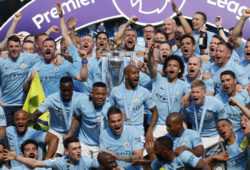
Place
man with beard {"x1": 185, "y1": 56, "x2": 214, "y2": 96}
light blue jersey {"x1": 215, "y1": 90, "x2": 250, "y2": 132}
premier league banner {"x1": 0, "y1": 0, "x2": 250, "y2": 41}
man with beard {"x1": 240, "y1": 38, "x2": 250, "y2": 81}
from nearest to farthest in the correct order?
light blue jersey {"x1": 215, "y1": 90, "x2": 250, "y2": 132}
man with beard {"x1": 185, "y1": 56, "x2": 214, "y2": 96}
man with beard {"x1": 240, "y1": 38, "x2": 250, "y2": 81}
premier league banner {"x1": 0, "y1": 0, "x2": 250, "y2": 41}

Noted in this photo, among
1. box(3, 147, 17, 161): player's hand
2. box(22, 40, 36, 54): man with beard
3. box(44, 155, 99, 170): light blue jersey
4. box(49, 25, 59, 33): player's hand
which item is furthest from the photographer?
box(49, 25, 59, 33): player's hand

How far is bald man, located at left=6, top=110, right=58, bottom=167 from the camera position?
10.1 meters

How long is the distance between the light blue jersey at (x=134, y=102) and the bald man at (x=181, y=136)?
946 millimetres

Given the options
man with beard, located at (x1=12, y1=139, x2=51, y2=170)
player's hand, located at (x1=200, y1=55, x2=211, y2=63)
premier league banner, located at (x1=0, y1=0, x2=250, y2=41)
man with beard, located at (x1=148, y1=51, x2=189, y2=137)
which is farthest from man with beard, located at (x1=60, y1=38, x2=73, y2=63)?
man with beard, located at (x1=12, y1=139, x2=51, y2=170)

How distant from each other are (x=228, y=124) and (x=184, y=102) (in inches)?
33.3

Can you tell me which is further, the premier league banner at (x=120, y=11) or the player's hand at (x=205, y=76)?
the premier league banner at (x=120, y=11)

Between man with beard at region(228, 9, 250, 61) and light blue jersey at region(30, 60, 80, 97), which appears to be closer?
light blue jersey at region(30, 60, 80, 97)

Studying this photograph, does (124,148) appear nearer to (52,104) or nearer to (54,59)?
(52,104)

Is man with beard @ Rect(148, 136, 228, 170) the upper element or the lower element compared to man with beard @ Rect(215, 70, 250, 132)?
lower

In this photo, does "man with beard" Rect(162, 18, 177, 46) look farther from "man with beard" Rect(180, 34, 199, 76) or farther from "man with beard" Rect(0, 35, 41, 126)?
"man with beard" Rect(0, 35, 41, 126)

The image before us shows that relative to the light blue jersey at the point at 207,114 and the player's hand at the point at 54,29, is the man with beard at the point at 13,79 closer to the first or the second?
the player's hand at the point at 54,29

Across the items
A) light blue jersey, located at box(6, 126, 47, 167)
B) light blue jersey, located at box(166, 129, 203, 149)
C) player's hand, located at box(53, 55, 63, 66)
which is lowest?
light blue jersey, located at box(166, 129, 203, 149)

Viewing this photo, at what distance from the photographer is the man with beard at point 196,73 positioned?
34.9 feet

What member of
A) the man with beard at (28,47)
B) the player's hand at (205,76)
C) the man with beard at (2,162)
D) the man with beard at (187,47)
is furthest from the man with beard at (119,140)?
the man with beard at (28,47)
